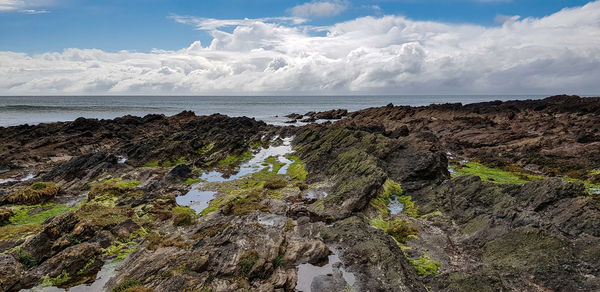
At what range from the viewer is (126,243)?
782 inches

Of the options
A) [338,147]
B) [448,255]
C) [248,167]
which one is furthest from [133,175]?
[448,255]

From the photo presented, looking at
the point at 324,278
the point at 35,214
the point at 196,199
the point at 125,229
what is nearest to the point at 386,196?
the point at 324,278

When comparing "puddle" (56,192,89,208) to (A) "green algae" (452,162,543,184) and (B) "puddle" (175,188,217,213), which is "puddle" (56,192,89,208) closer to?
(B) "puddle" (175,188,217,213)

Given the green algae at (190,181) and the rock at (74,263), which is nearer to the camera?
the rock at (74,263)

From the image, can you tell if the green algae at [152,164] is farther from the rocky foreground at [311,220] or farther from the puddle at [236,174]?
the puddle at [236,174]

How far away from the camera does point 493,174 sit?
35938 millimetres

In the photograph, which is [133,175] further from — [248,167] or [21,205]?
[248,167]

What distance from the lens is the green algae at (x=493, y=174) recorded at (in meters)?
32.9

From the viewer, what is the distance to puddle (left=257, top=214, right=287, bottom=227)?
22.2 meters

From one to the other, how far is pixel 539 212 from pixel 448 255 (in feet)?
21.6

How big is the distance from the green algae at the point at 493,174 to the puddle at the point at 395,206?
12175 millimetres

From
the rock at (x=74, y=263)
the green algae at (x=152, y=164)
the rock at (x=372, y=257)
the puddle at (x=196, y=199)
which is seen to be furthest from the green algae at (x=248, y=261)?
the green algae at (x=152, y=164)

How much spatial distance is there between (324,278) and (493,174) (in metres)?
29.5

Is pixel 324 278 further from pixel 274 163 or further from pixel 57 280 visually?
pixel 274 163
